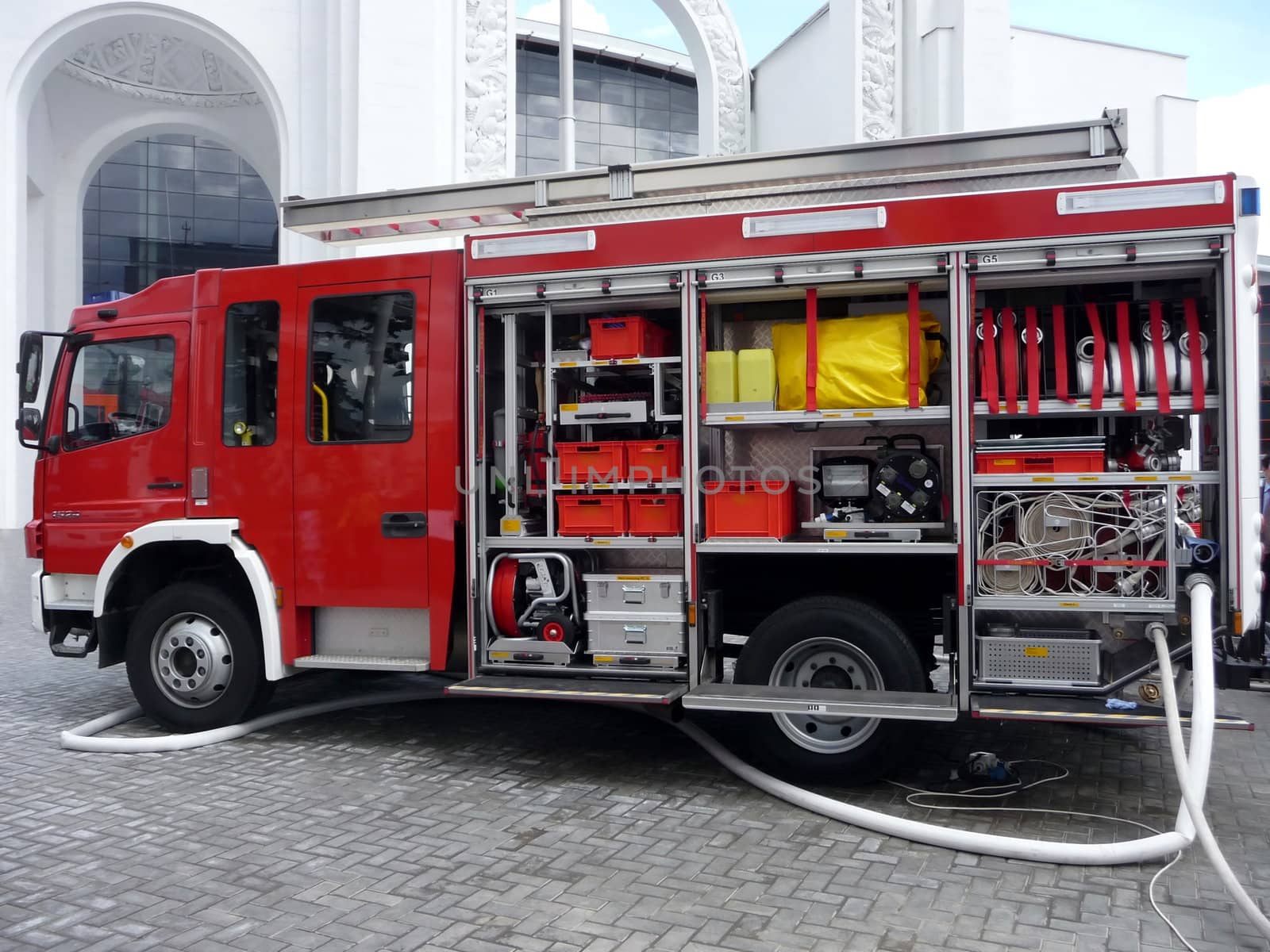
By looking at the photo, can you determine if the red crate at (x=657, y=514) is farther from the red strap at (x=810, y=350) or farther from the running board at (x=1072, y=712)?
the running board at (x=1072, y=712)

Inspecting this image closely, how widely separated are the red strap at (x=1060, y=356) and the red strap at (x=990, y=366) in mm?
298

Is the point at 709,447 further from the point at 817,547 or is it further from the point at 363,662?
the point at 363,662

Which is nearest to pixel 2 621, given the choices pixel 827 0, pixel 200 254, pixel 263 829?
pixel 263 829

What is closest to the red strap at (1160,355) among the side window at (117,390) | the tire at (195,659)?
the tire at (195,659)

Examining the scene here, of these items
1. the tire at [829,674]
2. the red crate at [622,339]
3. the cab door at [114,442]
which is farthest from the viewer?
the cab door at [114,442]

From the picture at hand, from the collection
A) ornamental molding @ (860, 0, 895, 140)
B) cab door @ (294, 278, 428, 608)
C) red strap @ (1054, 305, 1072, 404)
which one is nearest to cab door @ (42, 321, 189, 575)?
cab door @ (294, 278, 428, 608)

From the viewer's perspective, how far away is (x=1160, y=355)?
210 inches

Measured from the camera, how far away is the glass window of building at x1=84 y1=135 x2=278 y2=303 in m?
36.3

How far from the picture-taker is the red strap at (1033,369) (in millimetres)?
5465

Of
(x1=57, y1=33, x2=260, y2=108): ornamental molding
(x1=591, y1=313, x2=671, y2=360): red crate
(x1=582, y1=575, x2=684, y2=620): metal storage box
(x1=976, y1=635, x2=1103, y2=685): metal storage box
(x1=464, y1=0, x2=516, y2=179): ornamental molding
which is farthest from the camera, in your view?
(x1=57, y1=33, x2=260, y2=108): ornamental molding

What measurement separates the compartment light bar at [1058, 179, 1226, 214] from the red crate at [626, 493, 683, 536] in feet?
8.43

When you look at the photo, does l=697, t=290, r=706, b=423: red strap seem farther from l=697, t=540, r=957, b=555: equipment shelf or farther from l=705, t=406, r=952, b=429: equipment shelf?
l=697, t=540, r=957, b=555: equipment shelf

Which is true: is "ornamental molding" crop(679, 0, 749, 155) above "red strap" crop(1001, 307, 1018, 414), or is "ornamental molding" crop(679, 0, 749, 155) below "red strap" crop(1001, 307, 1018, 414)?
above

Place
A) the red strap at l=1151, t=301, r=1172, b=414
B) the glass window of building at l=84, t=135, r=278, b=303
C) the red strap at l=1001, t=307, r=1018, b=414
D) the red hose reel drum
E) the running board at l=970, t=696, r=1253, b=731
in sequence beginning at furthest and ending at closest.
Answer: the glass window of building at l=84, t=135, r=278, b=303
the red hose reel drum
the red strap at l=1001, t=307, r=1018, b=414
the red strap at l=1151, t=301, r=1172, b=414
the running board at l=970, t=696, r=1253, b=731
